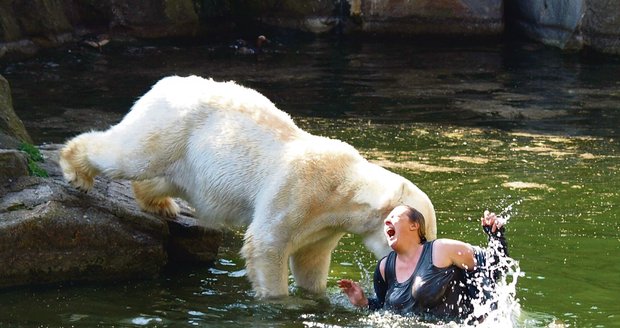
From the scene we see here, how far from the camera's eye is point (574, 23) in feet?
63.9

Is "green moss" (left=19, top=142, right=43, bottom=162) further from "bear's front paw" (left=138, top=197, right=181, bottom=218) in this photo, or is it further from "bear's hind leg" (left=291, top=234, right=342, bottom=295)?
"bear's hind leg" (left=291, top=234, right=342, bottom=295)

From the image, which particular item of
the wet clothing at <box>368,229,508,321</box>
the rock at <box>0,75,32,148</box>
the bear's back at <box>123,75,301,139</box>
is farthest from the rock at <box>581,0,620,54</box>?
the wet clothing at <box>368,229,508,321</box>

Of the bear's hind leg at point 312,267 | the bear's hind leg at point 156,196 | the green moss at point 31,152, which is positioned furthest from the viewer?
the green moss at point 31,152

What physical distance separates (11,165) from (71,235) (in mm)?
713

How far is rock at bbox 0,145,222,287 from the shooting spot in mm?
7512

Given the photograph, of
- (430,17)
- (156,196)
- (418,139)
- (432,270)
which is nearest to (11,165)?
(156,196)

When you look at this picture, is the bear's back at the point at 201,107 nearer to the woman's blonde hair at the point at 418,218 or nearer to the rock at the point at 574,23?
the woman's blonde hair at the point at 418,218

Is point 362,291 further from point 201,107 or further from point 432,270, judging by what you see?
point 201,107

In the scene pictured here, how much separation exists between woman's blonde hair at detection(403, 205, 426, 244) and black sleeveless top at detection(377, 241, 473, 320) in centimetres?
9

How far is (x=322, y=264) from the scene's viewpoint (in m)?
7.83

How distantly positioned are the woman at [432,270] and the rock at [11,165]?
8.60 ft

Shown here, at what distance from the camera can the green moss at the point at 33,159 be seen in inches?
330

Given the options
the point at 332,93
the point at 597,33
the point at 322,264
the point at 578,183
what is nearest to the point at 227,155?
the point at 322,264

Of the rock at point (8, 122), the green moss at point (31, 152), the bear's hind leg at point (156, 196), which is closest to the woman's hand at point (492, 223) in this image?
the bear's hind leg at point (156, 196)
